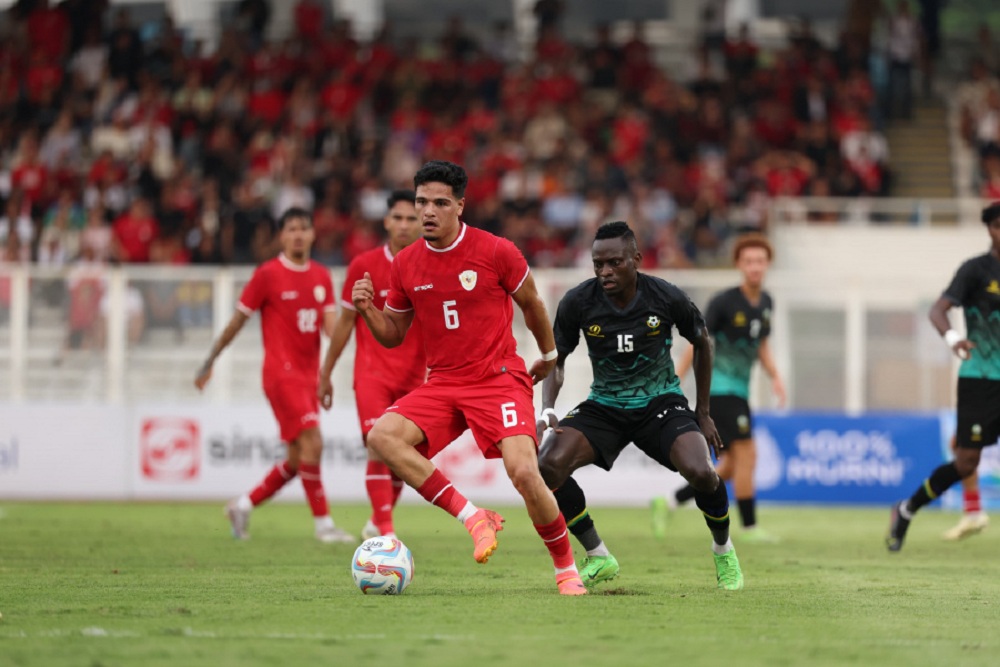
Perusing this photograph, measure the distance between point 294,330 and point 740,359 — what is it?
4119 millimetres

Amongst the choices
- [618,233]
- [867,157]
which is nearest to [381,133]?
[867,157]

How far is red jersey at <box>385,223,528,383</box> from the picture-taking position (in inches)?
358

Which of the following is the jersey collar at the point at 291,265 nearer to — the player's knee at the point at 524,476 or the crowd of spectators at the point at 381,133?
the player's knee at the point at 524,476

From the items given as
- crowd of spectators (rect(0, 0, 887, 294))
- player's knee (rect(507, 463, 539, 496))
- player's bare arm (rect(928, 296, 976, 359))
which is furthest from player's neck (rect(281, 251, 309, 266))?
crowd of spectators (rect(0, 0, 887, 294))

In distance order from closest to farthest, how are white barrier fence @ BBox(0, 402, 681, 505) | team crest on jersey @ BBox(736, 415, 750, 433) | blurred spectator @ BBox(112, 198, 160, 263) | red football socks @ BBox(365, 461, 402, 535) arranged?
red football socks @ BBox(365, 461, 402, 535)
team crest on jersey @ BBox(736, 415, 750, 433)
white barrier fence @ BBox(0, 402, 681, 505)
blurred spectator @ BBox(112, 198, 160, 263)

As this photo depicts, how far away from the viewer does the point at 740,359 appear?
14.5m

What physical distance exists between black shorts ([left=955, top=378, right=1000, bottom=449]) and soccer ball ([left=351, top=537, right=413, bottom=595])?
583cm

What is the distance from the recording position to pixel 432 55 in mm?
31250

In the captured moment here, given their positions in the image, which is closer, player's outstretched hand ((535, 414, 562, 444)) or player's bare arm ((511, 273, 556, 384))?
player's bare arm ((511, 273, 556, 384))

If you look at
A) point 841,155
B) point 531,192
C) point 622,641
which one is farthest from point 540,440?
point 841,155

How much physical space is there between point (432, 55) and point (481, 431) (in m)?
23.0

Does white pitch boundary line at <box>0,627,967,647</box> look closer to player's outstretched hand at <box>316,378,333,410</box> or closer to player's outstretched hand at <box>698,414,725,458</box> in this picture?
player's outstretched hand at <box>698,414,725,458</box>

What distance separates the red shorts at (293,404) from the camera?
13820 millimetres

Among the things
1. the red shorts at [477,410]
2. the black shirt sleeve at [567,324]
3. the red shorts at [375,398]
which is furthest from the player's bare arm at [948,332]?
the red shorts at [477,410]
